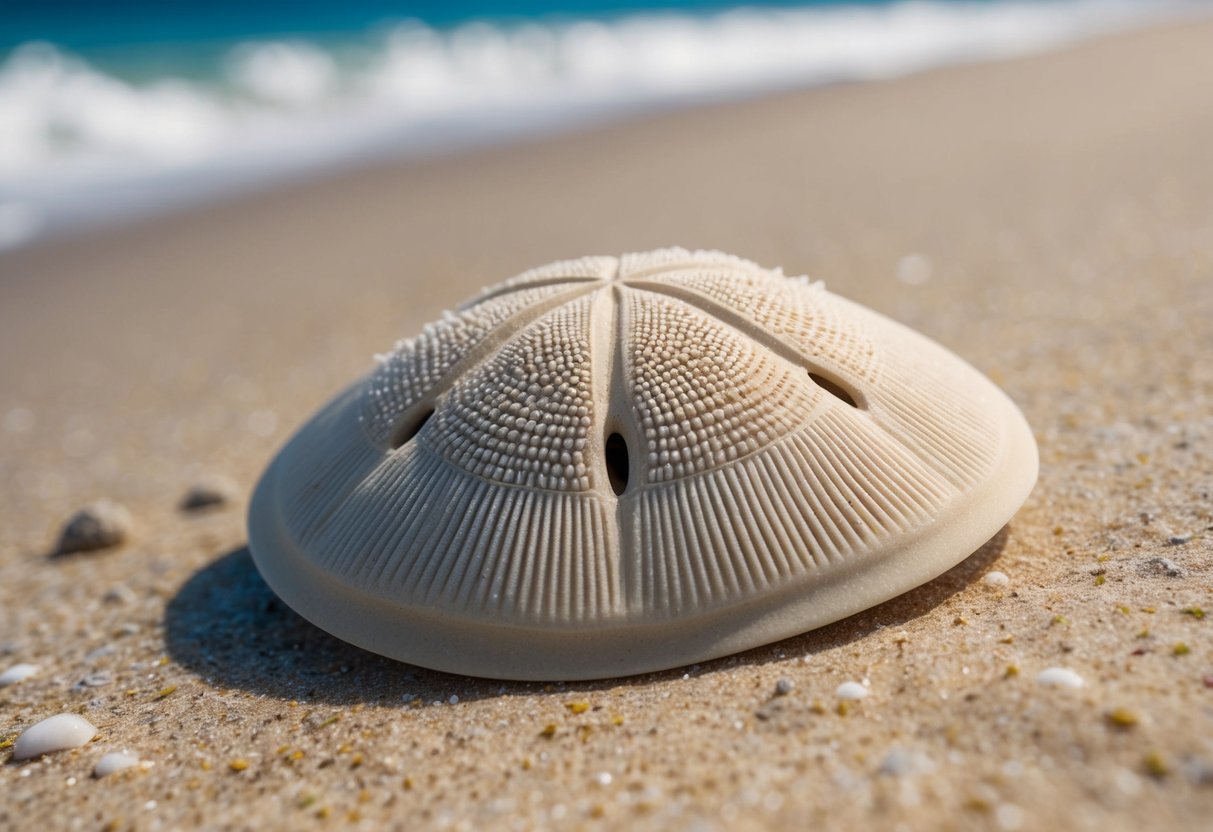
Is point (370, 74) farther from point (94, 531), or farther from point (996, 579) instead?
point (996, 579)

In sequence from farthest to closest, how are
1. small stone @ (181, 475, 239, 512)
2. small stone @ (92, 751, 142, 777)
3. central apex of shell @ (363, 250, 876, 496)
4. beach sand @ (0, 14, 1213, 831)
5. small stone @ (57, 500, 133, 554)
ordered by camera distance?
small stone @ (181, 475, 239, 512) → small stone @ (57, 500, 133, 554) → central apex of shell @ (363, 250, 876, 496) → small stone @ (92, 751, 142, 777) → beach sand @ (0, 14, 1213, 831)

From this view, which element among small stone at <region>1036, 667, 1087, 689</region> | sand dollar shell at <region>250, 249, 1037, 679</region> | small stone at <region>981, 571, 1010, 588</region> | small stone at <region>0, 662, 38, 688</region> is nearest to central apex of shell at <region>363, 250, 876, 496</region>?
sand dollar shell at <region>250, 249, 1037, 679</region>

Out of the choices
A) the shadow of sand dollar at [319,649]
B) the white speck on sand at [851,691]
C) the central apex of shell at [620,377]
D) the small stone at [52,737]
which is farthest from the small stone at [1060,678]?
the small stone at [52,737]

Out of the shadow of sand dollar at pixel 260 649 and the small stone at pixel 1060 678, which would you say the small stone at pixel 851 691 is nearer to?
the small stone at pixel 1060 678

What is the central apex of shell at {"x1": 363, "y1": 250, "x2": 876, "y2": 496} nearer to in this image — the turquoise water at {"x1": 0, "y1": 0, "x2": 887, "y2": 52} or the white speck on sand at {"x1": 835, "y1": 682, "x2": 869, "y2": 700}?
the white speck on sand at {"x1": 835, "y1": 682, "x2": 869, "y2": 700}

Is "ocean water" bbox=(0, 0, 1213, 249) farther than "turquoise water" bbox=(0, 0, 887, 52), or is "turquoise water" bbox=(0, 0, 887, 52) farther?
"turquoise water" bbox=(0, 0, 887, 52)

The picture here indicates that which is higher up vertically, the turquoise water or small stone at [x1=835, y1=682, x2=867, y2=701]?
the turquoise water

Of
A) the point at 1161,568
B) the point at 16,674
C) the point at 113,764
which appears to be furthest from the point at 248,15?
the point at 1161,568
